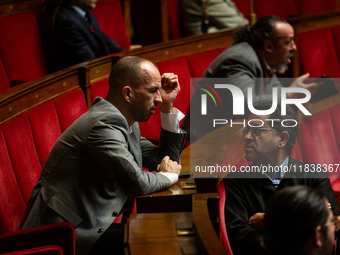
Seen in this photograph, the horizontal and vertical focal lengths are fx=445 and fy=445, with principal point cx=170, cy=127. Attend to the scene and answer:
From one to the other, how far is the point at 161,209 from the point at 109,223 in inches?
5.0

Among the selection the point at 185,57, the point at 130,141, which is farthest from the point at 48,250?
the point at 185,57

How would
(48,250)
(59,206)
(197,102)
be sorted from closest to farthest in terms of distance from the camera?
(48,250) → (59,206) → (197,102)

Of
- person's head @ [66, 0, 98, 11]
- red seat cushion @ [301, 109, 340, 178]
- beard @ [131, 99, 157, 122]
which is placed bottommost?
red seat cushion @ [301, 109, 340, 178]

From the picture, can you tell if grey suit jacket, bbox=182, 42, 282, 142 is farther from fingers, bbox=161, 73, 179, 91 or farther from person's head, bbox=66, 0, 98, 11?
person's head, bbox=66, 0, 98, 11

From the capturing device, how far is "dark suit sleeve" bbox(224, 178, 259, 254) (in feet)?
2.26

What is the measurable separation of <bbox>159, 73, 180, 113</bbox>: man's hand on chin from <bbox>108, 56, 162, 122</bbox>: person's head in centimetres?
6

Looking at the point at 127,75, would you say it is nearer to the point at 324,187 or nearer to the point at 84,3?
the point at 324,187

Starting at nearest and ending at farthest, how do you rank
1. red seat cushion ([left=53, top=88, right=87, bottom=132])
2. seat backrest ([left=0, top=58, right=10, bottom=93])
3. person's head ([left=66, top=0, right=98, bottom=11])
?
red seat cushion ([left=53, top=88, right=87, bottom=132]) < seat backrest ([left=0, top=58, right=10, bottom=93]) < person's head ([left=66, top=0, right=98, bottom=11])

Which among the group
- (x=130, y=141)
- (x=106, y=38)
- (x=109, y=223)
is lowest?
(x=109, y=223)

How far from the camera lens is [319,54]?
166cm

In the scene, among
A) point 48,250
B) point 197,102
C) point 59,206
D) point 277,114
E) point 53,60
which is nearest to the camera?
point 48,250

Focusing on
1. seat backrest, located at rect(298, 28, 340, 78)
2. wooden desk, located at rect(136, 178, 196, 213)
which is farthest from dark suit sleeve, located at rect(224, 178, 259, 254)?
seat backrest, located at rect(298, 28, 340, 78)

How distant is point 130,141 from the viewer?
0.77 meters

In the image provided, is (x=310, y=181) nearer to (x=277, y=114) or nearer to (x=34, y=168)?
(x=277, y=114)
